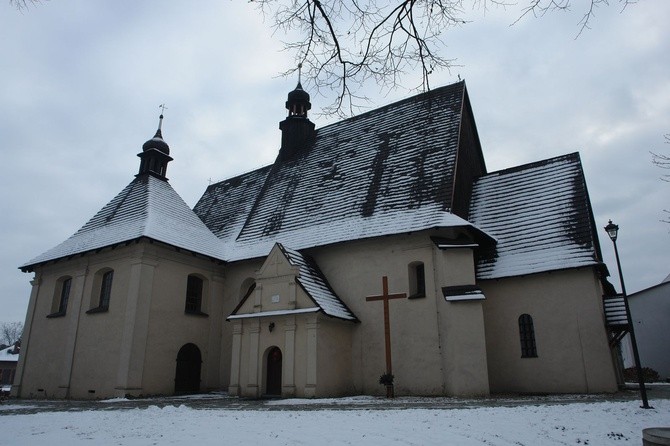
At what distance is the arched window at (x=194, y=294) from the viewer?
22.0 metres

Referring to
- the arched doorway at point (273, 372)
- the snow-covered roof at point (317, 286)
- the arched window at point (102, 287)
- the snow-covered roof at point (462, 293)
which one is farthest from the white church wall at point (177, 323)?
the snow-covered roof at point (462, 293)

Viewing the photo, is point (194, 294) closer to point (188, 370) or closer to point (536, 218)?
point (188, 370)

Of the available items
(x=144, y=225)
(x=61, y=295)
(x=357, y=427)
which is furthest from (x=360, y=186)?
(x=61, y=295)

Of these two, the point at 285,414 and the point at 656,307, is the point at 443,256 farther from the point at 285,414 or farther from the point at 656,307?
the point at 656,307

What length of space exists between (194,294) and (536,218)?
14.9m

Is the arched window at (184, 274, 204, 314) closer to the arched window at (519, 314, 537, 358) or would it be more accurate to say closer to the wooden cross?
the wooden cross

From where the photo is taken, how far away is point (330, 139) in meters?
26.2

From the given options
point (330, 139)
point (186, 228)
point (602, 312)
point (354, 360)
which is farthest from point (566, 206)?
point (186, 228)

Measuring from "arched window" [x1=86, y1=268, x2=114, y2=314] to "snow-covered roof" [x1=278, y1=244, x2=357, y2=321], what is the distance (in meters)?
7.96

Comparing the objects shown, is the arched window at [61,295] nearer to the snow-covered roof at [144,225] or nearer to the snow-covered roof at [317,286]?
the snow-covered roof at [144,225]

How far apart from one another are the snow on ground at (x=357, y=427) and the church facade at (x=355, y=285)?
626cm

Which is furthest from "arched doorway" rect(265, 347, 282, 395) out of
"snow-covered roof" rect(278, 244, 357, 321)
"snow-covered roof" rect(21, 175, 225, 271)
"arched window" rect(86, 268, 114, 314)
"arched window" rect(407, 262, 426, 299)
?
"arched window" rect(86, 268, 114, 314)

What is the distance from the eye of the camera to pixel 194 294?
22359 millimetres

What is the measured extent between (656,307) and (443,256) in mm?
24075
